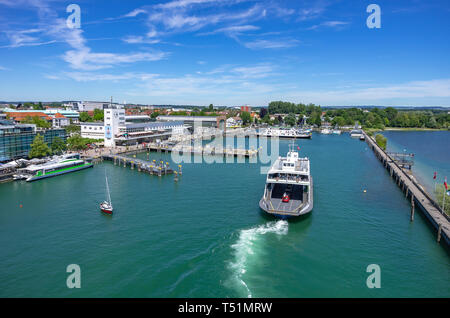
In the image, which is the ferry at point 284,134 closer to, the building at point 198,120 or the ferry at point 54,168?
the building at point 198,120

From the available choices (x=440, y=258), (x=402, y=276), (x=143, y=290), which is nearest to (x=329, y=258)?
(x=402, y=276)

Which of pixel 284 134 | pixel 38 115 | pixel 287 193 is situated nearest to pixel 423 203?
pixel 287 193

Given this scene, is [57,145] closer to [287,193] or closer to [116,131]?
[116,131]

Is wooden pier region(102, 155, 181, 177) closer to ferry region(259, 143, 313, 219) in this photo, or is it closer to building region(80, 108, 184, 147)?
building region(80, 108, 184, 147)

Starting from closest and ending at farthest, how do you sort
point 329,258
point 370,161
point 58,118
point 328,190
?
point 329,258, point 328,190, point 370,161, point 58,118

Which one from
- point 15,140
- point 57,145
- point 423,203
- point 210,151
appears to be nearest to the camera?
point 423,203

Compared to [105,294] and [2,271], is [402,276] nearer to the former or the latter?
[105,294]
